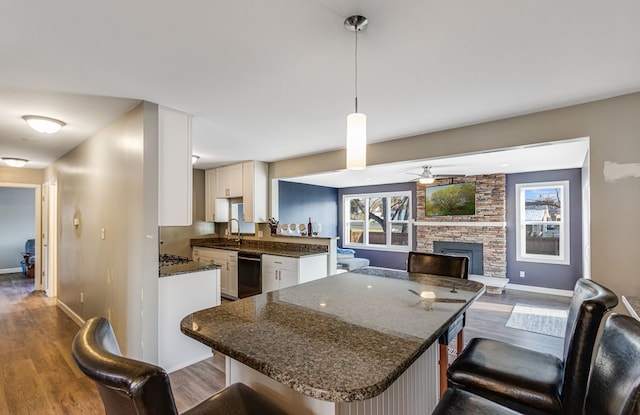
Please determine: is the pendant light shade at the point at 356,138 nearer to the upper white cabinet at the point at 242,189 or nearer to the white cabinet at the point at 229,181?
the upper white cabinet at the point at 242,189

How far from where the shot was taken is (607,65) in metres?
2.01

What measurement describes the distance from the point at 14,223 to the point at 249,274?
7.14 meters

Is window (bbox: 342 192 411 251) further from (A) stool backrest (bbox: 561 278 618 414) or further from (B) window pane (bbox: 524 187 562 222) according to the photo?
(A) stool backrest (bbox: 561 278 618 414)

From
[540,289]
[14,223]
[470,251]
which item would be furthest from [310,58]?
[14,223]

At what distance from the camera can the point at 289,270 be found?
4.20 metres

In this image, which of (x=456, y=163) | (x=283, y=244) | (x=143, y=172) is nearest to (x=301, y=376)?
(x=143, y=172)

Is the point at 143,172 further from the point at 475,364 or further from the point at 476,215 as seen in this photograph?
the point at 476,215

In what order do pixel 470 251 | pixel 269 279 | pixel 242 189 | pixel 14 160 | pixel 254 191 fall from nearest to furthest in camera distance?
1. pixel 269 279
2. pixel 14 160
3. pixel 254 191
4. pixel 242 189
5. pixel 470 251

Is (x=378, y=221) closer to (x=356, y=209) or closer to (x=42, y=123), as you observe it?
(x=356, y=209)

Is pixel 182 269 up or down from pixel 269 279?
up

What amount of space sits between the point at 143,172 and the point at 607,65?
11.4 feet

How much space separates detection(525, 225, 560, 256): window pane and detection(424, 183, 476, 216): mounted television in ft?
3.60

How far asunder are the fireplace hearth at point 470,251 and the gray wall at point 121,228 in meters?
5.48

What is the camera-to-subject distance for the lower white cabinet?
8.98 feet
